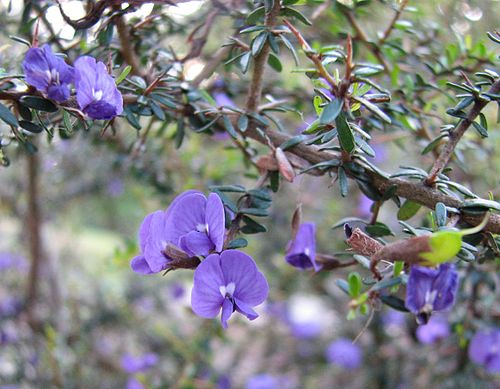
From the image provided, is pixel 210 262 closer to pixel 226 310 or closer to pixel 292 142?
pixel 226 310

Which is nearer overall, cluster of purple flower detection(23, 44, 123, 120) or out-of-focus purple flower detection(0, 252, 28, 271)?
cluster of purple flower detection(23, 44, 123, 120)

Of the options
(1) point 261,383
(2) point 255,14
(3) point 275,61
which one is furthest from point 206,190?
(1) point 261,383

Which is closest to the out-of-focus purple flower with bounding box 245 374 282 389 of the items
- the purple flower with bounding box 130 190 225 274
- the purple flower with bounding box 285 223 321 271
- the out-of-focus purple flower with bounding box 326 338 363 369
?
the out-of-focus purple flower with bounding box 326 338 363 369

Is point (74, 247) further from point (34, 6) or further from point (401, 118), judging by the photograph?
point (401, 118)

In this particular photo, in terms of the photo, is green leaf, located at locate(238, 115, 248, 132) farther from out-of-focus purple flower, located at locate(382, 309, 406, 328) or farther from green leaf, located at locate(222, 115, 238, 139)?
out-of-focus purple flower, located at locate(382, 309, 406, 328)

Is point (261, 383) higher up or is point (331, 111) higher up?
point (331, 111)

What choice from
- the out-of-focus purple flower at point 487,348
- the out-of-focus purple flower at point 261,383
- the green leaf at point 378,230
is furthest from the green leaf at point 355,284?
the out-of-focus purple flower at point 261,383

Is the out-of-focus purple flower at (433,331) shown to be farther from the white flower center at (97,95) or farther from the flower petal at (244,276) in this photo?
the white flower center at (97,95)

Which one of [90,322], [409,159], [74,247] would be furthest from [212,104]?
[74,247]
